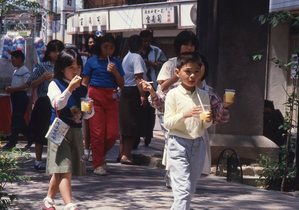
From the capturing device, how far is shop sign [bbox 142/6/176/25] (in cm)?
2842

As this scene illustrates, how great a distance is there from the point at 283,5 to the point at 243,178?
37.4ft

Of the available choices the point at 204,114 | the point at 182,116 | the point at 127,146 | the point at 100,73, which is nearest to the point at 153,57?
the point at 127,146

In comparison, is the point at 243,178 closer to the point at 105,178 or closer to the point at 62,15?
the point at 105,178

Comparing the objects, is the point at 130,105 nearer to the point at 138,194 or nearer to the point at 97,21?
the point at 138,194

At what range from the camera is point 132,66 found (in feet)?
33.1

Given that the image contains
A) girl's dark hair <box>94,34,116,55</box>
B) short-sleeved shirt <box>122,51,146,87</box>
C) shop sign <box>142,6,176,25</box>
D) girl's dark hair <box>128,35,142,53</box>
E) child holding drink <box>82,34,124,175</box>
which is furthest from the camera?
shop sign <box>142,6,176,25</box>

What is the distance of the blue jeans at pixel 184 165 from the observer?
580 centimetres

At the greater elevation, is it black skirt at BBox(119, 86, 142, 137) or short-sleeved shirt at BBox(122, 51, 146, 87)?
short-sleeved shirt at BBox(122, 51, 146, 87)

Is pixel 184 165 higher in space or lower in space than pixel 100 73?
lower

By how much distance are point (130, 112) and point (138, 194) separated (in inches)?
115

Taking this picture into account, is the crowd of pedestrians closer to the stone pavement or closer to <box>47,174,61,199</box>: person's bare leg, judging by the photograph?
<box>47,174,61,199</box>: person's bare leg

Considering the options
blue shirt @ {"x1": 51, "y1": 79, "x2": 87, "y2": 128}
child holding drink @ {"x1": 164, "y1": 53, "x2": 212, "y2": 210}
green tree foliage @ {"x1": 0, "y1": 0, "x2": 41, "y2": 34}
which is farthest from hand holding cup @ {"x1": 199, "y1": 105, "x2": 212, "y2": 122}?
green tree foliage @ {"x1": 0, "y1": 0, "x2": 41, "y2": 34}

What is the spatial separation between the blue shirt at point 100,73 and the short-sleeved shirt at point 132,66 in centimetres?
61

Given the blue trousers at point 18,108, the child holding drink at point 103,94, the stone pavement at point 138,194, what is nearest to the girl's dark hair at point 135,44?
the child holding drink at point 103,94
